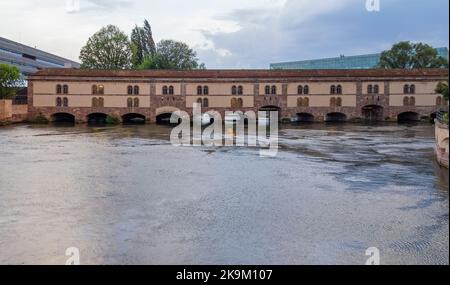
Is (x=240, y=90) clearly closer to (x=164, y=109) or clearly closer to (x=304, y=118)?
(x=164, y=109)

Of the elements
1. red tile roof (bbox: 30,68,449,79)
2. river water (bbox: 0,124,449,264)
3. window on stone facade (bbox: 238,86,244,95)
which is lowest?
river water (bbox: 0,124,449,264)

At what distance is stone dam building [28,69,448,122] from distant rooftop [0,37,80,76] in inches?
1148

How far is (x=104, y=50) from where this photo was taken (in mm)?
81562

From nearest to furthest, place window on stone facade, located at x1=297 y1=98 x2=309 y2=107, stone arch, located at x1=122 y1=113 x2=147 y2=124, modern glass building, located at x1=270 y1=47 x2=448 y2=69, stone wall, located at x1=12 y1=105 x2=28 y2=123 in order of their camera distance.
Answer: stone wall, located at x1=12 y1=105 x2=28 y2=123 < window on stone facade, located at x1=297 y1=98 x2=309 y2=107 < stone arch, located at x1=122 y1=113 x2=147 y2=124 < modern glass building, located at x1=270 y1=47 x2=448 y2=69

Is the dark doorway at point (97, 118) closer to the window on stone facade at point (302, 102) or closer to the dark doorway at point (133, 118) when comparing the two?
the dark doorway at point (133, 118)

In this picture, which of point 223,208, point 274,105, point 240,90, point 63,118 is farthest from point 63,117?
point 223,208

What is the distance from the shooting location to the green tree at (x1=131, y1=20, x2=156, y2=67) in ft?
293

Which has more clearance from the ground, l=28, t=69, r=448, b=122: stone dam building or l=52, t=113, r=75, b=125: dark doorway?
l=28, t=69, r=448, b=122: stone dam building

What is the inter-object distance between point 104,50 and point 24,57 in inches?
1337

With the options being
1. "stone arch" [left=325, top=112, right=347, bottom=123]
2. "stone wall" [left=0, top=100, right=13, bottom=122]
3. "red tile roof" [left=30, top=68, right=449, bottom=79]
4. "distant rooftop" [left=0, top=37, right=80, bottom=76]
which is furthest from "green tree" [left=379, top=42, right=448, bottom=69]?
"distant rooftop" [left=0, top=37, right=80, bottom=76]

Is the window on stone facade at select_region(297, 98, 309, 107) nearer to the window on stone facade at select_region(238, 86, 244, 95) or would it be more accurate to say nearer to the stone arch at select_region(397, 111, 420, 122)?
the window on stone facade at select_region(238, 86, 244, 95)

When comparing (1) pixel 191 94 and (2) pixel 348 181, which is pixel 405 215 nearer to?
(2) pixel 348 181

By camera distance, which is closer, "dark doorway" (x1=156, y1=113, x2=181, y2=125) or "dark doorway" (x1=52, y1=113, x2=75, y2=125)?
"dark doorway" (x1=52, y1=113, x2=75, y2=125)

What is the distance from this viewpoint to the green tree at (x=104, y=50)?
81.2 m
